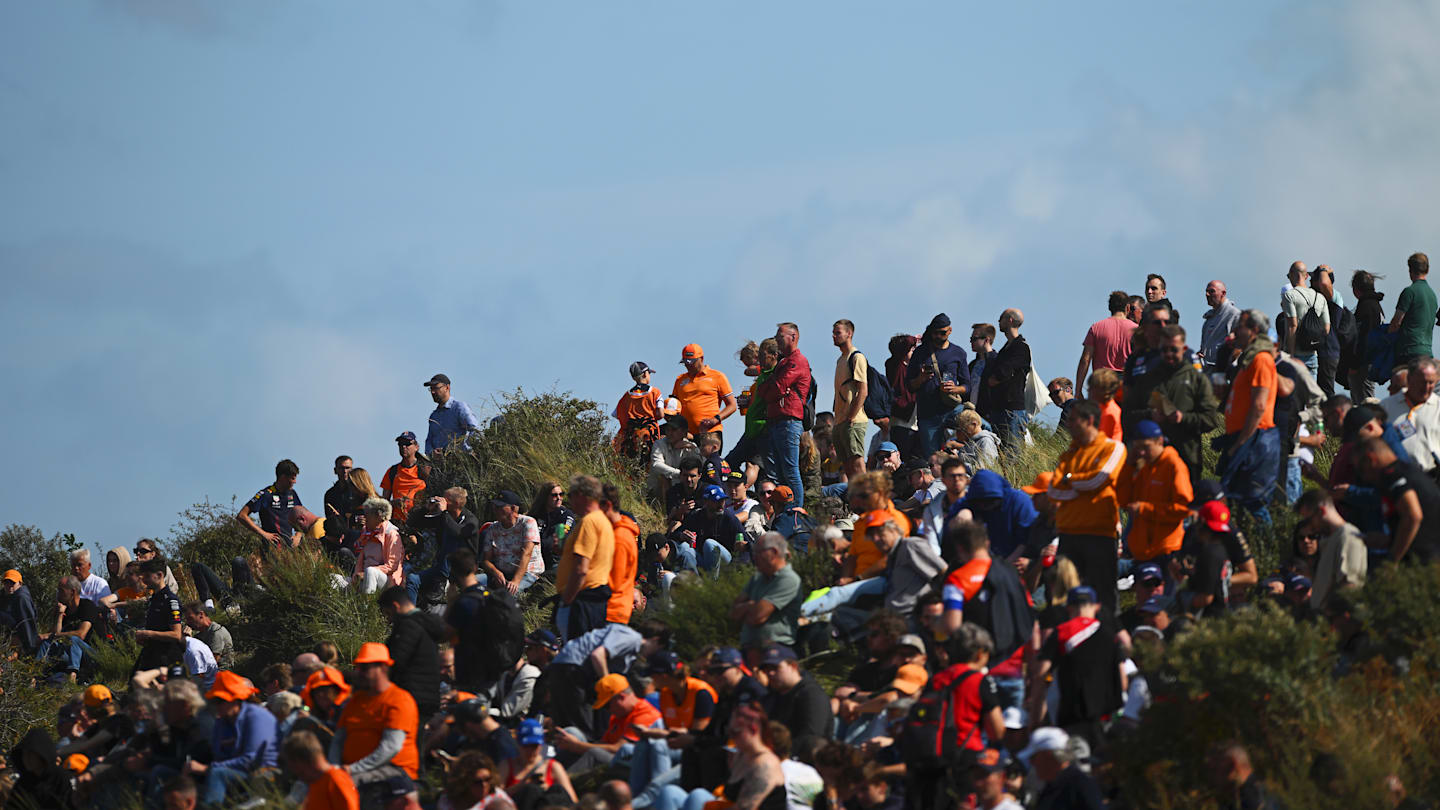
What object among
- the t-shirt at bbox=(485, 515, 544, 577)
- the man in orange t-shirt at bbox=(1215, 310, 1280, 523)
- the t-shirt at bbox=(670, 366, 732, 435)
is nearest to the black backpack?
the t-shirt at bbox=(670, 366, 732, 435)

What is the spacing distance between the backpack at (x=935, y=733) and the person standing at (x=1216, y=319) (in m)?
8.70

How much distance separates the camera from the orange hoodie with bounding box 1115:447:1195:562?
11.3 metres

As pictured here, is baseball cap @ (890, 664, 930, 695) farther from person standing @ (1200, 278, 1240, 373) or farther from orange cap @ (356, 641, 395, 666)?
person standing @ (1200, 278, 1240, 373)

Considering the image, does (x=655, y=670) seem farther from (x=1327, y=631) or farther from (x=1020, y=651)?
(x=1327, y=631)

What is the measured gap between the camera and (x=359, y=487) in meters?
19.7

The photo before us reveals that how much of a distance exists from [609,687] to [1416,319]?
30.5 feet

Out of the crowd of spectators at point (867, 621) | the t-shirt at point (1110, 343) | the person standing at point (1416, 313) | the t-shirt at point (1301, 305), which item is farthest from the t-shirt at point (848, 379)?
the person standing at point (1416, 313)

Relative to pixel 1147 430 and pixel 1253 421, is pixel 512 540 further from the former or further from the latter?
pixel 1253 421

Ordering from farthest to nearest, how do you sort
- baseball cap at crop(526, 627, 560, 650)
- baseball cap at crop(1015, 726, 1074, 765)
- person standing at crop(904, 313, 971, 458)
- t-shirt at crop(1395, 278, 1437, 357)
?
person standing at crop(904, 313, 971, 458)
t-shirt at crop(1395, 278, 1437, 357)
baseball cap at crop(526, 627, 560, 650)
baseball cap at crop(1015, 726, 1074, 765)

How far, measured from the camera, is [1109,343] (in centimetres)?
1664

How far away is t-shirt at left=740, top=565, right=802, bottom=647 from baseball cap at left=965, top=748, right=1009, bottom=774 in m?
2.72

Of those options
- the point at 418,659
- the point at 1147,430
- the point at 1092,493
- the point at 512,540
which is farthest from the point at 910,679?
the point at 512,540

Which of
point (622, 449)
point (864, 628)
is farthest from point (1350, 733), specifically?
point (622, 449)

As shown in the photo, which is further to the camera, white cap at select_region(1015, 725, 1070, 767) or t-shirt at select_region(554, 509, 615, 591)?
t-shirt at select_region(554, 509, 615, 591)
